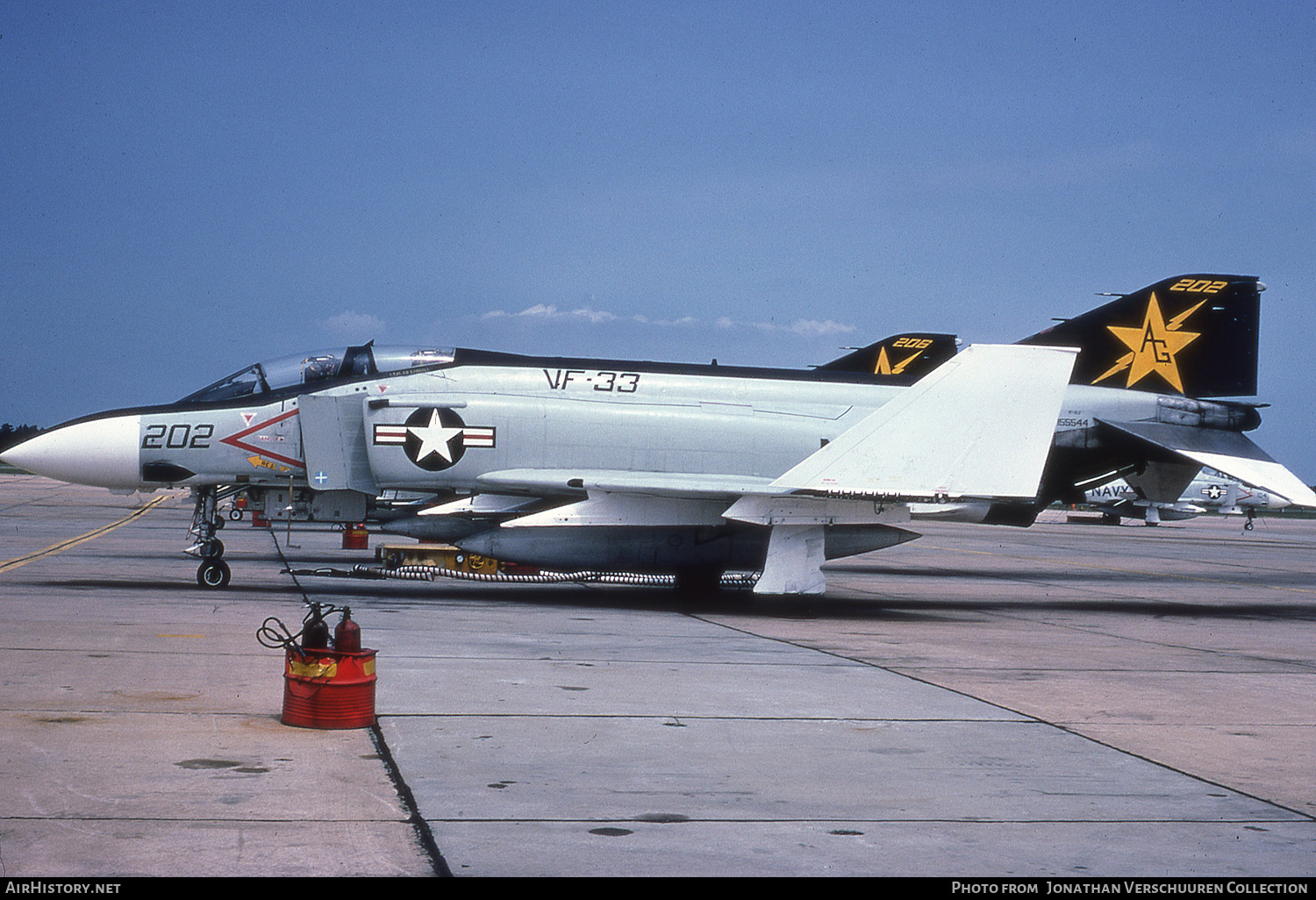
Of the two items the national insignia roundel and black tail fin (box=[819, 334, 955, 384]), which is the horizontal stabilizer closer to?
the national insignia roundel

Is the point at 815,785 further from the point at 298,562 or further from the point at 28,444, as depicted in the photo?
the point at 298,562

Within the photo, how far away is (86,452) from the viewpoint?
46.0ft

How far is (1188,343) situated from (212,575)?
44.6ft

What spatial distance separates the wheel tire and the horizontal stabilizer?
22.1 feet

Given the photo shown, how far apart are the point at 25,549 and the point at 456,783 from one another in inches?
706

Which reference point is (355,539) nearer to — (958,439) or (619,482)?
(619,482)

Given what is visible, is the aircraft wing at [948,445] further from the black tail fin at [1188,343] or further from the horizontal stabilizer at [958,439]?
the black tail fin at [1188,343]

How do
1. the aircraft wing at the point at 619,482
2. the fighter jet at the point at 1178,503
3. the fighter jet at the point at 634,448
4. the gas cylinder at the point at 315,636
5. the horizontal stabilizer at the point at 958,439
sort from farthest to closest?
1. the fighter jet at the point at 1178,503
2. the aircraft wing at the point at 619,482
3. the fighter jet at the point at 634,448
4. the horizontal stabilizer at the point at 958,439
5. the gas cylinder at the point at 315,636

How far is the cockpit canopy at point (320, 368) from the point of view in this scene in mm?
14930

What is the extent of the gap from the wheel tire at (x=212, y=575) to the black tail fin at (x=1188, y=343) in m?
11.8

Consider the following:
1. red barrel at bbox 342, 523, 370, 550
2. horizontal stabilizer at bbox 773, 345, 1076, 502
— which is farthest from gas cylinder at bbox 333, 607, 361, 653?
red barrel at bbox 342, 523, 370, 550

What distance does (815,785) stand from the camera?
5.67m

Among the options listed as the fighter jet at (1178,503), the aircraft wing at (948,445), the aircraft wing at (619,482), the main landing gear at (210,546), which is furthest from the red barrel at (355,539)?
the fighter jet at (1178,503)
